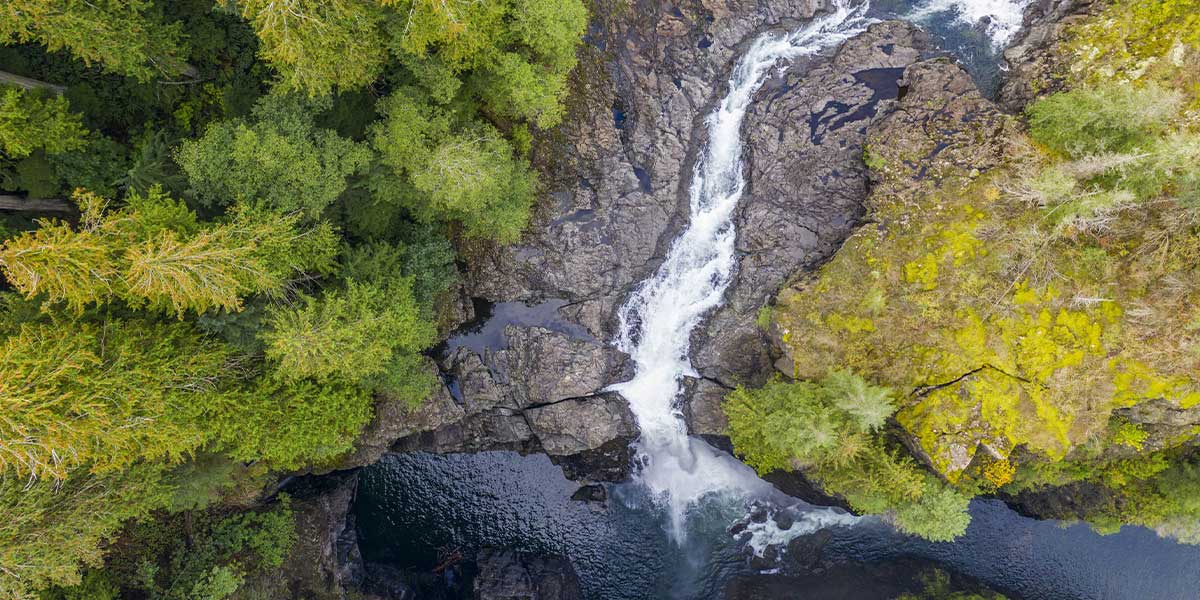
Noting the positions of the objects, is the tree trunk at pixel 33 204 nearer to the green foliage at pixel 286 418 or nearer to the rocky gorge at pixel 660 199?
the green foliage at pixel 286 418

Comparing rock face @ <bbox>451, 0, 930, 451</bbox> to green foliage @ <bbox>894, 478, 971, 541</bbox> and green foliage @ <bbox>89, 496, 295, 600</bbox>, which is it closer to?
green foliage @ <bbox>894, 478, 971, 541</bbox>

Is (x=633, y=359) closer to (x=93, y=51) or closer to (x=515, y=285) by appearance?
(x=515, y=285)

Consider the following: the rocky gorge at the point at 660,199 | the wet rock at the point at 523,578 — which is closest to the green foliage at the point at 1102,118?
the rocky gorge at the point at 660,199

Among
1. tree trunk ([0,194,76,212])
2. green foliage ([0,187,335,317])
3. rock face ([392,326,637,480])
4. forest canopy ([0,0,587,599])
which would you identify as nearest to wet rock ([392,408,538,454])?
rock face ([392,326,637,480])

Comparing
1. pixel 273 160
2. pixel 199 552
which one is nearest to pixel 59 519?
pixel 199 552

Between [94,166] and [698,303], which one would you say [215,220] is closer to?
[94,166]

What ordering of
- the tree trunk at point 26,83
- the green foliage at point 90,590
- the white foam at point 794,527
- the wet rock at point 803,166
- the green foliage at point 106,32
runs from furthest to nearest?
the white foam at point 794,527
the wet rock at point 803,166
the green foliage at point 90,590
the tree trunk at point 26,83
the green foliage at point 106,32
